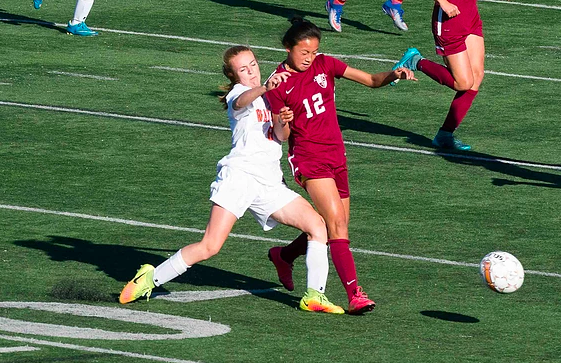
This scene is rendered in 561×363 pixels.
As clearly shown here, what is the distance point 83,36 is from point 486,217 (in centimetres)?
985

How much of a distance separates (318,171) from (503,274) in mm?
1322

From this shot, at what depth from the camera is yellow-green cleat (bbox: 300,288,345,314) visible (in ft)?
26.7

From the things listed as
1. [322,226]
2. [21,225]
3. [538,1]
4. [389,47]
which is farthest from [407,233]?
[538,1]

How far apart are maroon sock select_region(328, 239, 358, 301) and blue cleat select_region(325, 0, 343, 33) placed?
457 inches

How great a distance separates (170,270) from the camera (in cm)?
830

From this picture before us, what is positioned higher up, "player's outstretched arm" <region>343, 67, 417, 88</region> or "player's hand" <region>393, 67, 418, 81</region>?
"player's hand" <region>393, 67, 418, 81</region>

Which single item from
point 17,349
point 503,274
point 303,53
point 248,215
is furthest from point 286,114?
point 248,215

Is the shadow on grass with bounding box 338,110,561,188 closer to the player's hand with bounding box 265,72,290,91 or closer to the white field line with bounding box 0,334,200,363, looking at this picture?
the player's hand with bounding box 265,72,290,91

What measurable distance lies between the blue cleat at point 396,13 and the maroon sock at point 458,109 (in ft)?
20.6

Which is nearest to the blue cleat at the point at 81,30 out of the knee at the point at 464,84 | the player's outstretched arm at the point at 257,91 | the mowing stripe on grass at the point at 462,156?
the mowing stripe on grass at the point at 462,156

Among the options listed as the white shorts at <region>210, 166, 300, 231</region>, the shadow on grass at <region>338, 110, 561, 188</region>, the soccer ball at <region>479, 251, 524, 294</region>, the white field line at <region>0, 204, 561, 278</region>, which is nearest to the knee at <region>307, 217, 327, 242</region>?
the white shorts at <region>210, 166, 300, 231</region>

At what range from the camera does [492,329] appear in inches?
309

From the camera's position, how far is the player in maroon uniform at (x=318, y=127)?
8242 mm

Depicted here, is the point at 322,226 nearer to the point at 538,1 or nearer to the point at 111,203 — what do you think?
the point at 111,203
